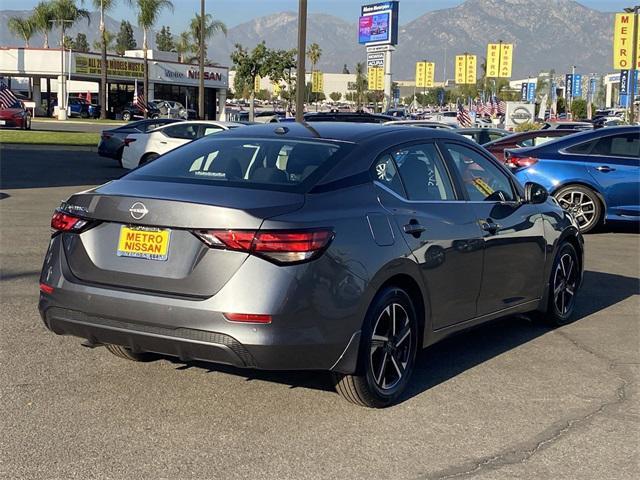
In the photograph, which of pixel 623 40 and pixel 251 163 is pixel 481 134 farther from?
pixel 623 40

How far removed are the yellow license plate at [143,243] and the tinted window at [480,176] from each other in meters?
2.35

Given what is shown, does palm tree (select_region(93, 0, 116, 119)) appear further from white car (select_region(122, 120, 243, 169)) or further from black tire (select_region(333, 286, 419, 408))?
black tire (select_region(333, 286, 419, 408))

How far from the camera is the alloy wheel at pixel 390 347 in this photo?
5.06 meters

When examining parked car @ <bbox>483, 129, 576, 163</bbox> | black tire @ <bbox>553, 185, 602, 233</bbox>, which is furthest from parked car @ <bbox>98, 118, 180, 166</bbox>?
black tire @ <bbox>553, 185, 602, 233</bbox>

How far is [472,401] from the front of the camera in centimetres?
533

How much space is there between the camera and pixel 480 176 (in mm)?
6406

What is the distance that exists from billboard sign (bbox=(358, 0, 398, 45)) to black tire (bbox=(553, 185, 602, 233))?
55041 millimetres

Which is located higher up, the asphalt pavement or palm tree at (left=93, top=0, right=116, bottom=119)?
palm tree at (left=93, top=0, right=116, bottom=119)

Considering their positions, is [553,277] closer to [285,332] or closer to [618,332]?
[618,332]

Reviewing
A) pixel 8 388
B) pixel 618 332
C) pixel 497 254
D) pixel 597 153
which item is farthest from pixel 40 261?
pixel 597 153

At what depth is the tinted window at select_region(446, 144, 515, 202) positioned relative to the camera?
242 inches

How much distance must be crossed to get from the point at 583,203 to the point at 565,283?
609 cm

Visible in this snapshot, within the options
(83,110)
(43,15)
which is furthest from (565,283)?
(43,15)

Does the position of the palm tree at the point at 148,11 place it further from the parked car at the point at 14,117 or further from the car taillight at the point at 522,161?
the car taillight at the point at 522,161
